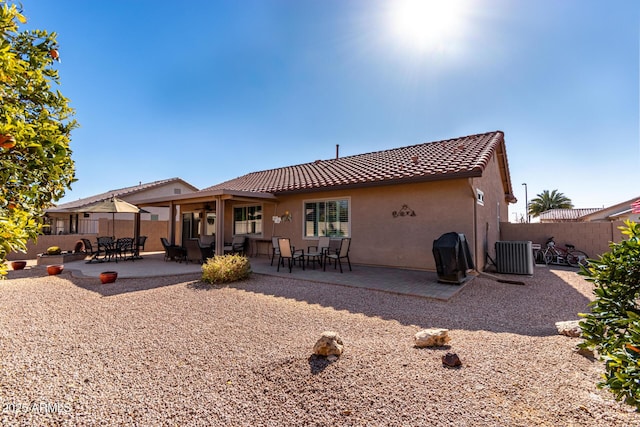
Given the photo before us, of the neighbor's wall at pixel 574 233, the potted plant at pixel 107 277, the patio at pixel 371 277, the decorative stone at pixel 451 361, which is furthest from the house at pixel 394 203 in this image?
the decorative stone at pixel 451 361

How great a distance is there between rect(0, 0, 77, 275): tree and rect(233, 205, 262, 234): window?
963 centimetres

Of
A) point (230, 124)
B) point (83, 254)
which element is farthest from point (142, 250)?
point (230, 124)

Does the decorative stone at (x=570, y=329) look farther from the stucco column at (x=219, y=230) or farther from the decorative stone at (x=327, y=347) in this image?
the stucco column at (x=219, y=230)

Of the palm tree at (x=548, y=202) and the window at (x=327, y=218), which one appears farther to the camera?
the palm tree at (x=548, y=202)

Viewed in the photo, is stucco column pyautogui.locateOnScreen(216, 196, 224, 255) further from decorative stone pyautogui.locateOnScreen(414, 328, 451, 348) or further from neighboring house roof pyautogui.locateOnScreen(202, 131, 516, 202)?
decorative stone pyautogui.locateOnScreen(414, 328, 451, 348)

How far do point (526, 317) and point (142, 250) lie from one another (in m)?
18.4

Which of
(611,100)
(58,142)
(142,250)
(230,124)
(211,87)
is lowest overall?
(142,250)

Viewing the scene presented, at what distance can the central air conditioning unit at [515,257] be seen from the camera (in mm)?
8344

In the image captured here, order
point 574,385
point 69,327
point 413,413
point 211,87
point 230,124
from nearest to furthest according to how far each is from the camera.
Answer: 1. point 413,413
2. point 574,385
3. point 69,327
4. point 211,87
5. point 230,124

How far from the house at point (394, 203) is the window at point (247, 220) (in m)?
0.05

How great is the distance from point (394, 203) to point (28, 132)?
825 centimetres

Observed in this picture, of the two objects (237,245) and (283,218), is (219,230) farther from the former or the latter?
(237,245)

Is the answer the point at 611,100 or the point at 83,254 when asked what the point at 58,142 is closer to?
the point at 611,100

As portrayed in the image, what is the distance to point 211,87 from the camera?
10289mm
